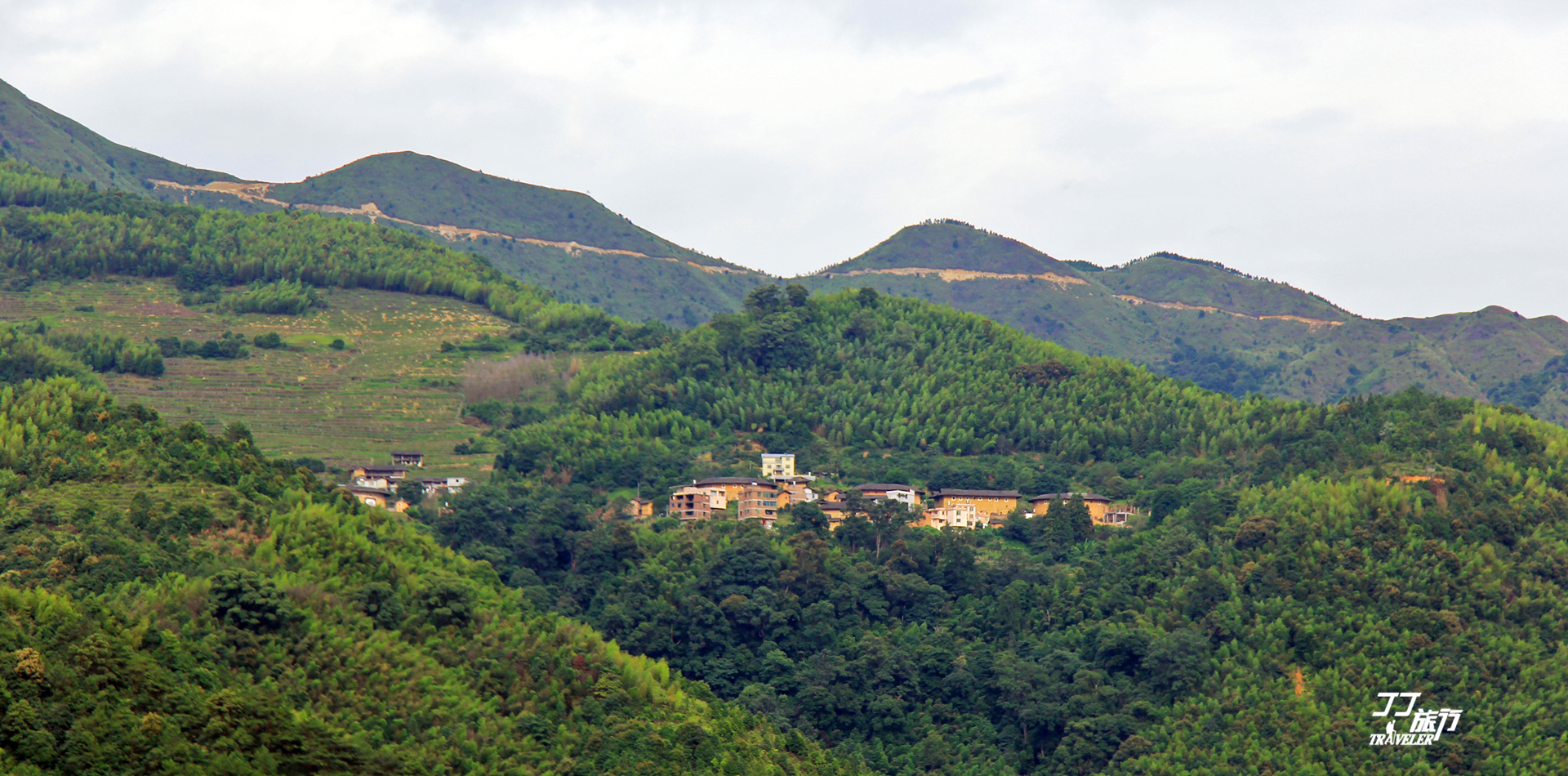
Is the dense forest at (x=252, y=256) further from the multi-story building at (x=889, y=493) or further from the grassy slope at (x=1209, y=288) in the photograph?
the grassy slope at (x=1209, y=288)

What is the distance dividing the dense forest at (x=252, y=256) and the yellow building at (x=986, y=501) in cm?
3029

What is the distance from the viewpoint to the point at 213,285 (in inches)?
3767

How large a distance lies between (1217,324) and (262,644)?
131204mm

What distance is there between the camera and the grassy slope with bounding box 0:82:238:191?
430 feet

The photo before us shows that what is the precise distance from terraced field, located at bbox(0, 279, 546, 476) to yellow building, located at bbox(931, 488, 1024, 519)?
808 inches

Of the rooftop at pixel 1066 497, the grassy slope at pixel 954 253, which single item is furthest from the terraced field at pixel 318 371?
the grassy slope at pixel 954 253

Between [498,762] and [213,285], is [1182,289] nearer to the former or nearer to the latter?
[213,285]

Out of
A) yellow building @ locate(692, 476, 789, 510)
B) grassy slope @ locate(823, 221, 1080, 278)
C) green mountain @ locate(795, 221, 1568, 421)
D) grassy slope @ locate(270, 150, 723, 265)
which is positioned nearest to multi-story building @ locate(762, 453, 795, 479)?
yellow building @ locate(692, 476, 789, 510)

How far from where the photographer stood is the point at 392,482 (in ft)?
231

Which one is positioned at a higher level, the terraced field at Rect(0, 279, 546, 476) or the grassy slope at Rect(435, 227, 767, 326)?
the grassy slope at Rect(435, 227, 767, 326)

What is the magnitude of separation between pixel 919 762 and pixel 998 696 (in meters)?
3.92

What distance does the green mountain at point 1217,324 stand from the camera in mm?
135500

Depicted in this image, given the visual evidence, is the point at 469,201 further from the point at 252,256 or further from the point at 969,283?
the point at 252,256

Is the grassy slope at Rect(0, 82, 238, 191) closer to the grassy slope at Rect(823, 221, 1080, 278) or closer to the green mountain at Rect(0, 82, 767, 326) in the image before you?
the green mountain at Rect(0, 82, 767, 326)
